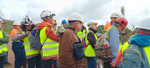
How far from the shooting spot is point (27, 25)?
479 cm

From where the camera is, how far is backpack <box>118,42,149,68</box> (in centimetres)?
200

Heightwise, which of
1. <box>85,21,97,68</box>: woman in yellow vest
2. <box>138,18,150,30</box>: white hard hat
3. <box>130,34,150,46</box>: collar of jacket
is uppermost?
<box>138,18,150,30</box>: white hard hat

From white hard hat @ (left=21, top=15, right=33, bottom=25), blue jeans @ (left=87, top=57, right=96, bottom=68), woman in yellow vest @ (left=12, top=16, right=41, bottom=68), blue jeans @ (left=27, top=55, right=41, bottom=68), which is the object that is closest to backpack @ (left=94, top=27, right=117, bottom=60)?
blue jeans @ (left=87, top=57, right=96, bottom=68)

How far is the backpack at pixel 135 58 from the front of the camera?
1999 mm

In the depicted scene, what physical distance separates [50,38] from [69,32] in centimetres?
115

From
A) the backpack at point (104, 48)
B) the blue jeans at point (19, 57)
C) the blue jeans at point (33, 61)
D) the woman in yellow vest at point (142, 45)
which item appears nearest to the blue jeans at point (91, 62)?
the backpack at point (104, 48)

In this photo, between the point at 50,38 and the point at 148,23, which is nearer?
the point at 148,23

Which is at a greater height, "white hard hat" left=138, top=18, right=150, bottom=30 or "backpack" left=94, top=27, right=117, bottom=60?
"white hard hat" left=138, top=18, right=150, bottom=30

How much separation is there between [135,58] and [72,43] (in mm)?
1223

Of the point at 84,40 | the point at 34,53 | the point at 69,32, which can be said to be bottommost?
the point at 34,53

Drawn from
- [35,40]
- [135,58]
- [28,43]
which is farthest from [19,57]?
[135,58]

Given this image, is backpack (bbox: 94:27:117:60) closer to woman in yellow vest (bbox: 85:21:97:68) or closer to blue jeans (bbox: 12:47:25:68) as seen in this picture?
woman in yellow vest (bbox: 85:21:97:68)

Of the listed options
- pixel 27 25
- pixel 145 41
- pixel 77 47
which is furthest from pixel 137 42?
pixel 27 25

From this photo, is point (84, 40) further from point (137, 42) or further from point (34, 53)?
point (137, 42)
